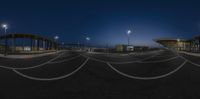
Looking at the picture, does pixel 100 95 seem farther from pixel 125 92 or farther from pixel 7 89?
pixel 7 89

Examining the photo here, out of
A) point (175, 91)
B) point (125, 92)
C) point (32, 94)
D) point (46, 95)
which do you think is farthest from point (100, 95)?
point (175, 91)

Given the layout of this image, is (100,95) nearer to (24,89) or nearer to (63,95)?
(63,95)

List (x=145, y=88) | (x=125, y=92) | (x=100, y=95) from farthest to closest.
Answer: (x=145, y=88) < (x=125, y=92) < (x=100, y=95)

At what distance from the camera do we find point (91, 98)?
15.0 ft

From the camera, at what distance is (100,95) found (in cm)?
489

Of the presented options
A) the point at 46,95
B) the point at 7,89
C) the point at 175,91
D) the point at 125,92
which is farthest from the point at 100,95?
the point at 7,89

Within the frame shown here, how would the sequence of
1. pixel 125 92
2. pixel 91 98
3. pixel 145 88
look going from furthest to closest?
pixel 145 88
pixel 125 92
pixel 91 98

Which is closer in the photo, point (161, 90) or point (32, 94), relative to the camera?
point (32, 94)

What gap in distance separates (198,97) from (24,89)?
4.26 m

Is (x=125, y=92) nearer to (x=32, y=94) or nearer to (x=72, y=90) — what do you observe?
(x=72, y=90)

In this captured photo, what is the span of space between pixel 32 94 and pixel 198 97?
3805 mm

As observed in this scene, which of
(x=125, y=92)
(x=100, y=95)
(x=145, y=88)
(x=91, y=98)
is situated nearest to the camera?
(x=91, y=98)

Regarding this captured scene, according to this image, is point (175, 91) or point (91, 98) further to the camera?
point (175, 91)

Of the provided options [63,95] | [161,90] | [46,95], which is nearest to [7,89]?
[46,95]
